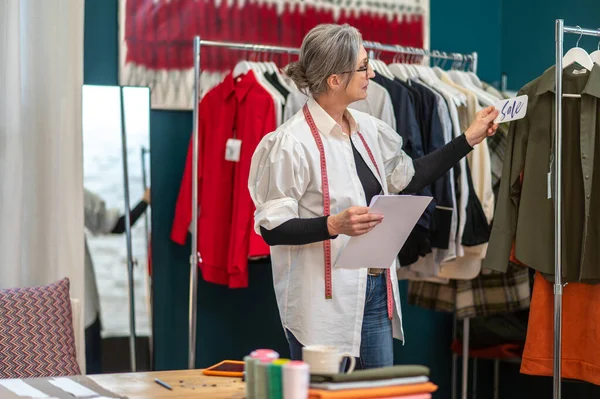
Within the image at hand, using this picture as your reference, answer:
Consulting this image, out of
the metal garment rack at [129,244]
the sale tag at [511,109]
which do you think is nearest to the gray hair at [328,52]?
the sale tag at [511,109]

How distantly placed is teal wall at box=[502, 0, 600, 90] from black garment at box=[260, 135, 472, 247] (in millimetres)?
1703

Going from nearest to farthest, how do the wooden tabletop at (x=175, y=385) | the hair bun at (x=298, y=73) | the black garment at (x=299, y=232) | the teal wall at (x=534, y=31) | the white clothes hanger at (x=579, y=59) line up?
the wooden tabletop at (x=175, y=385), the black garment at (x=299, y=232), the hair bun at (x=298, y=73), the white clothes hanger at (x=579, y=59), the teal wall at (x=534, y=31)

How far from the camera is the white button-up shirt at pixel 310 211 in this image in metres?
2.60

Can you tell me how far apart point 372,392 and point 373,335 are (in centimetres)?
97

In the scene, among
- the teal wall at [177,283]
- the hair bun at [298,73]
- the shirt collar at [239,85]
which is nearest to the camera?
the hair bun at [298,73]

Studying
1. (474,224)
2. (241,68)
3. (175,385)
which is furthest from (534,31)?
(175,385)

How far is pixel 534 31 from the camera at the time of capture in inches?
191

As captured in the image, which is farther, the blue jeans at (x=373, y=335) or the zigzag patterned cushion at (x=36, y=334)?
the zigzag patterned cushion at (x=36, y=334)

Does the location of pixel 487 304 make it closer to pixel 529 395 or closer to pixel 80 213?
pixel 529 395

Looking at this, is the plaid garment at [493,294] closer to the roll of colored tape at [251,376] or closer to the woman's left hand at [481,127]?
the woman's left hand at [481,127]

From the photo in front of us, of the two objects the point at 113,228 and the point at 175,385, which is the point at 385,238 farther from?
the point at 113,228

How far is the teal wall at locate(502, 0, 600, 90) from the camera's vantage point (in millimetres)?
4398

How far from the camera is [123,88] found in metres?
4.05

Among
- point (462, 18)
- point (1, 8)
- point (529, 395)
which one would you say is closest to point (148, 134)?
point (1, 8)
